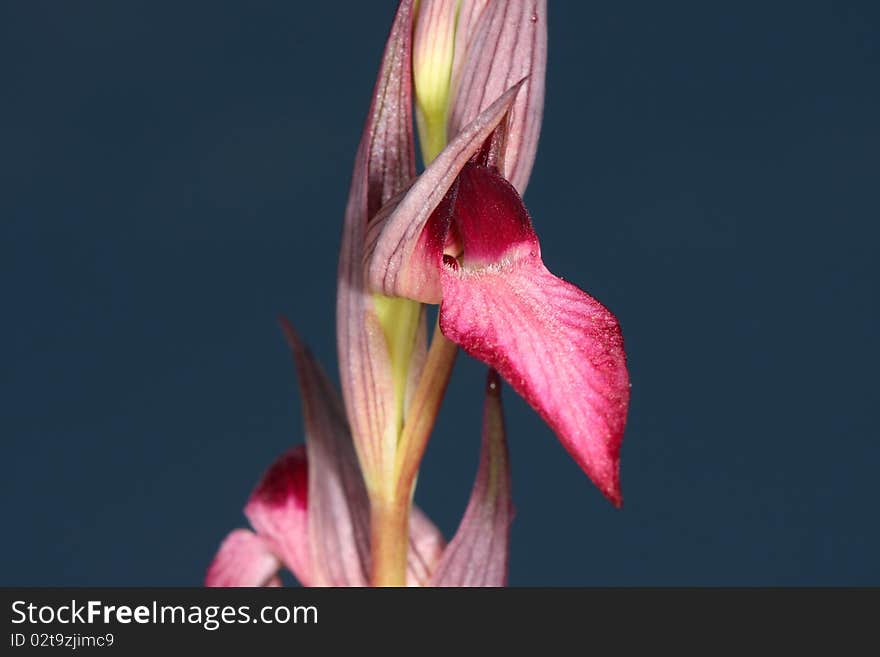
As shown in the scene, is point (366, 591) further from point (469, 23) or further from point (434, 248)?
point (469, 23)

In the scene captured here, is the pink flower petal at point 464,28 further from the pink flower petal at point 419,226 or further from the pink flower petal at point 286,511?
the pink flower petal at point 286,511

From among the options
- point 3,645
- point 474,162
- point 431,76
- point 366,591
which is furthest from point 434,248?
point 3,645

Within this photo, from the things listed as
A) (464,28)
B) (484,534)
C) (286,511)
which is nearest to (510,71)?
(464,28)

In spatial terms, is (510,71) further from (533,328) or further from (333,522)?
(333,522)

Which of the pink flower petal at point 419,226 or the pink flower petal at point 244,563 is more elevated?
the pink flower petal at point 419,226

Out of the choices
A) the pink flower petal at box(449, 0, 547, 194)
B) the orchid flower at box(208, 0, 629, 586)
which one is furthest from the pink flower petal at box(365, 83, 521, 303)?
the pink flower petal at box(449, 0, 547, 194)

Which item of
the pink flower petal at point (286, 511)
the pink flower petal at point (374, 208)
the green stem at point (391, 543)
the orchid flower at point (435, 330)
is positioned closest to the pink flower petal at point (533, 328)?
the orchid flower at point (435, 330)
